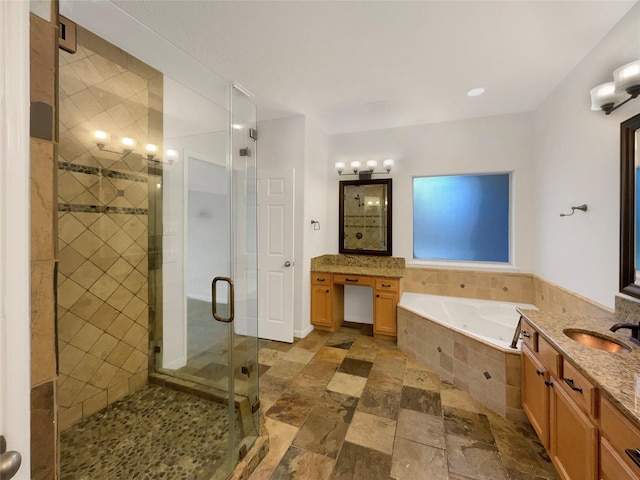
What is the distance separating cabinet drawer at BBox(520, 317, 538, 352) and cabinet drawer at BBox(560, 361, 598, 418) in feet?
1.21

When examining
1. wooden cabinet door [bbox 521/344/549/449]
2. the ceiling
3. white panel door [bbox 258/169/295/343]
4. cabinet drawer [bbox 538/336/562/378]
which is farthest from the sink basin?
white panel door [bbox 258/169/295/343]

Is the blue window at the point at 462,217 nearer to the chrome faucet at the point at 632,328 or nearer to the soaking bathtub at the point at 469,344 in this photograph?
the soaking bathtub at the point at 469,344

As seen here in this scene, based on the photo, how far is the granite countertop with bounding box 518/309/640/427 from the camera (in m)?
0.96

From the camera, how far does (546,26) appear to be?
180cm

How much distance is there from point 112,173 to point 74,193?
0.31 meters

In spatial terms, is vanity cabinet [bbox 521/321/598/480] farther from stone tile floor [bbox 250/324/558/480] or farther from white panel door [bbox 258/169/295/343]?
white panel door [bbox 258/169/295/343]

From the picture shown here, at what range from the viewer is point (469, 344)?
7.41 feet

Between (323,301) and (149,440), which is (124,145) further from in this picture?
(323,301)

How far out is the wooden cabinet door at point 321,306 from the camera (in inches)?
138

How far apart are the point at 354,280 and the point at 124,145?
2714 mm

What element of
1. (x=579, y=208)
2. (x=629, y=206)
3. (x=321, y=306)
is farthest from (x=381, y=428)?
(x=579, y=208)

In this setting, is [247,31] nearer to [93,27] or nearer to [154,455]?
[93,27]
